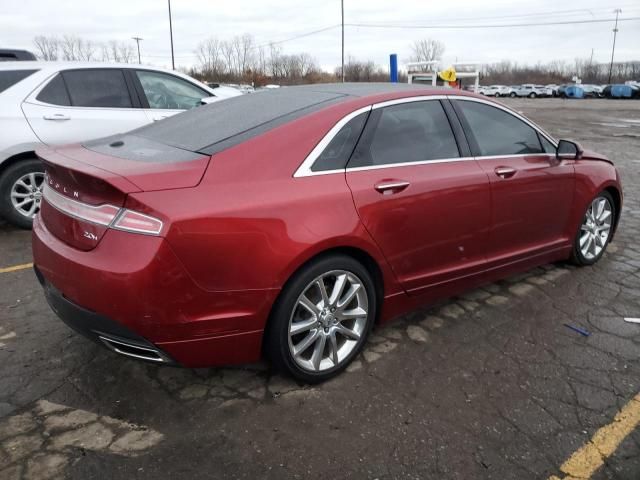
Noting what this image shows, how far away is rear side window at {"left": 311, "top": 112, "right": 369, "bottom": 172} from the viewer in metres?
2.67

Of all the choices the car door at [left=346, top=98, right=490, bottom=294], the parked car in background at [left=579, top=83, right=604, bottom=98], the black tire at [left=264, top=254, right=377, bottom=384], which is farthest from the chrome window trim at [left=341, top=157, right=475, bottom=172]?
the parked car in background at [left=579, top=83, right=604, bottom=98]

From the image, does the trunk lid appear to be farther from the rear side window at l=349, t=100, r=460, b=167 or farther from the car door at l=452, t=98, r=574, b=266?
the car door at l=452, t=98, r=574, b=266

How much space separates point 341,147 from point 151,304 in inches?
50.3

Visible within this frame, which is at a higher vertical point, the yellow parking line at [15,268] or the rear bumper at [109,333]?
the rear bumper at [109,333]

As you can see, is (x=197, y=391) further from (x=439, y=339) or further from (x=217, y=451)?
(x=439, y=339)

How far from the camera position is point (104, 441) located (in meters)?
2.33

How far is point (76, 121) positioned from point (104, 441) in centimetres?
412

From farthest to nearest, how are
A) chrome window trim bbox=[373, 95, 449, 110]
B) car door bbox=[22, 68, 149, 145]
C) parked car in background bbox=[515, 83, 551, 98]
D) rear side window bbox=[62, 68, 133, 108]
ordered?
1. parked car in background bbox=[515, 83, 551, 98]
2. rear side window bbox=[62, 68, 133, 108]
3. car door bbox=[22, 68, 149, 145]
4. chrome window trim bbox=[373, 95, 449, 110]

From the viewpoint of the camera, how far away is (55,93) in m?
5.41

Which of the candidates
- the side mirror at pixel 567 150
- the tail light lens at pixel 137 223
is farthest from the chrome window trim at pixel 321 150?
the side mirror at pixel 567 150

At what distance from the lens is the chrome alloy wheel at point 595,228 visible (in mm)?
4426

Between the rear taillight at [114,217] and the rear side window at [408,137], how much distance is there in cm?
113

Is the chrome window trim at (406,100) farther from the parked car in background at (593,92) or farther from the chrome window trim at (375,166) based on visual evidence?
the parked car in background at (593,92)

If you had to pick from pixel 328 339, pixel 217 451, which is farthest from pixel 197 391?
pixel 328 339
